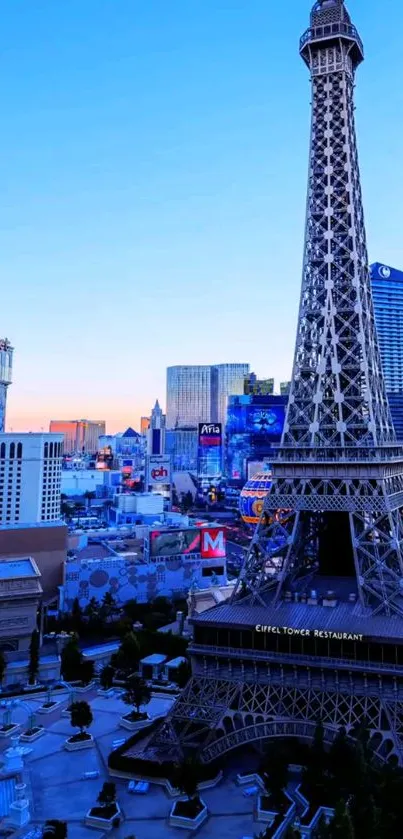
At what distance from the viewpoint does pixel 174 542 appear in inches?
2985

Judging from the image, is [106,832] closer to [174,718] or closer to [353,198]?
[174,718]

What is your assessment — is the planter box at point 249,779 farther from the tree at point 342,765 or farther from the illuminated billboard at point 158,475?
the illuminated billboard at point 158,475

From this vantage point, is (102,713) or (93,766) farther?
(102,713)

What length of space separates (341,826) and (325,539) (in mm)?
21721

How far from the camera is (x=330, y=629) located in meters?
28.7

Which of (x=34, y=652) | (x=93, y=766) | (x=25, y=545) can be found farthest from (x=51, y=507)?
(x=93, y=766)

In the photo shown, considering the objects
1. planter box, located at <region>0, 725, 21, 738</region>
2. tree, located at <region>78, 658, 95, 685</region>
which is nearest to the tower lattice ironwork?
tree, located at <region>78, 658, 95, 685</region>

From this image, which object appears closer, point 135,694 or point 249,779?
point 249,779

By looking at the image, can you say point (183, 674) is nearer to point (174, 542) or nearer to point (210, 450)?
point (174, 542)

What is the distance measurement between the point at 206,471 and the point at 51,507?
237ft


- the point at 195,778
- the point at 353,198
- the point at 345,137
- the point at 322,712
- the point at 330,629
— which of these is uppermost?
the point at 345,137

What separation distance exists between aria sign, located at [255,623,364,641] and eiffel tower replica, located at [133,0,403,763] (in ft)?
0.18

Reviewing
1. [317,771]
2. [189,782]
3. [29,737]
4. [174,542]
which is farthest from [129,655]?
[174,542]

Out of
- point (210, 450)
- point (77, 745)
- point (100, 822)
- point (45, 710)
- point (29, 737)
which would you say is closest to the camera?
point (100, 822)
